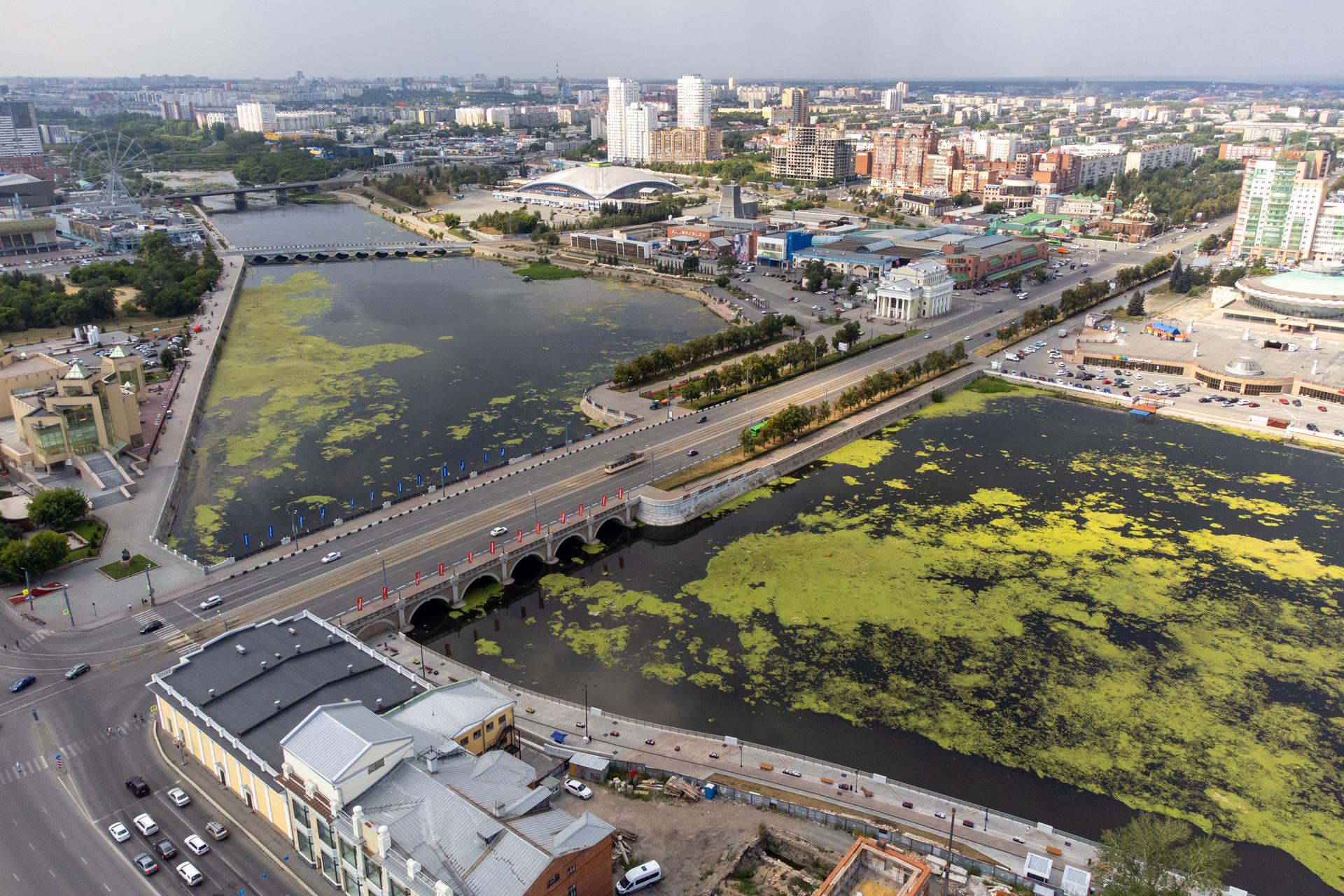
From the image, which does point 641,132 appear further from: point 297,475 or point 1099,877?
point 1099,877

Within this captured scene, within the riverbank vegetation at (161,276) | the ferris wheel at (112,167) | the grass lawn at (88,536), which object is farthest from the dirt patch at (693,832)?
the ferris wheel at (112,167)

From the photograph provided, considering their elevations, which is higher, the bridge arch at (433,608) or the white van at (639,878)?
the white van at (639,878)

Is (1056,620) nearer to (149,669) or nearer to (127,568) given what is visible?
(149,669)

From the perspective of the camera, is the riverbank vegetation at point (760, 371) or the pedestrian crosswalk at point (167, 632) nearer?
the pedestrian crosswalk at point (167, 632)

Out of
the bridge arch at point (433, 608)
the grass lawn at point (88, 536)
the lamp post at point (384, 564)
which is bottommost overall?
the bridge arch at point (433, 608)

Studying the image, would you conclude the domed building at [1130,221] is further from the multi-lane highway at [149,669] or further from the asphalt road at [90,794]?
the asphalt road at [90,794]

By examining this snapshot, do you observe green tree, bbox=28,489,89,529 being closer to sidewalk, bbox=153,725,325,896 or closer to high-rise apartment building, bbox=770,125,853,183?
sidewalk, bbox=153,725,325,896

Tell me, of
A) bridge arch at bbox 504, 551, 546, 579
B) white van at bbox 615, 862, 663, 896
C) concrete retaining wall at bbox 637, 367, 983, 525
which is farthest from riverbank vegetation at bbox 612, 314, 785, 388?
white van at bbox 615, 862, 663, 896
